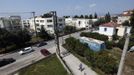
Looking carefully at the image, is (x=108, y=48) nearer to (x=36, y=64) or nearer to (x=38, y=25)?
(x=36, y=64)

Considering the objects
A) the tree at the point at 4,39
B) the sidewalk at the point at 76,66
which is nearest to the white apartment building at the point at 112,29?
the sidewalk at the point at 76,66

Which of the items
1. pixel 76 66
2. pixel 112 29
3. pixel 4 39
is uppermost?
pixel 112 29

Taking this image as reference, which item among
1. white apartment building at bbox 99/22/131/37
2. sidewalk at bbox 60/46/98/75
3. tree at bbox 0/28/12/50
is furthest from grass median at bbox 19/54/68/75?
white apartment building at bbox 99/22/131/37

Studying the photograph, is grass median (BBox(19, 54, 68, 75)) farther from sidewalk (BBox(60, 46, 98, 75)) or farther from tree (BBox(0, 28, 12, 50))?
tree (BBox(0, 28, 12, 50))

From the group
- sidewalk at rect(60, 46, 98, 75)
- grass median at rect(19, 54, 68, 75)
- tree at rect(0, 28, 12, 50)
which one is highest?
tree at rect(0, 28, 12, 50)

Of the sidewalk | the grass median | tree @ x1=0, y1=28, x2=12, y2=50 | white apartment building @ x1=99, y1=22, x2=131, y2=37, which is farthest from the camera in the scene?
white apartment building @ x1=99, y1=22, x2=131, y2=37

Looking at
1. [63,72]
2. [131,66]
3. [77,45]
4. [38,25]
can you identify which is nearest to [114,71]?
[131,66]

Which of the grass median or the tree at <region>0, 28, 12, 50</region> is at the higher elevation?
the tree at <region>0, 28, 12, 50</region>

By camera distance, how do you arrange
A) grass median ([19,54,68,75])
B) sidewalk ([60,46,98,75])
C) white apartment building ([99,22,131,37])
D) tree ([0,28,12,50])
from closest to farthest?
sidewalk ([60,46,98,75]), grass median ([19,54,68,75]), tree ([0,28,12,50]), white apartment building ([99,22,131,37])

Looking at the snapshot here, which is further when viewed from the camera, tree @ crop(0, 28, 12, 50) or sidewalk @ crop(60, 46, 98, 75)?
tree @ crop(0, 28, 12, 50)

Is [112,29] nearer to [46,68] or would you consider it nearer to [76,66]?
[76,66]

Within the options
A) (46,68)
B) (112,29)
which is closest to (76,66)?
(46,68)
